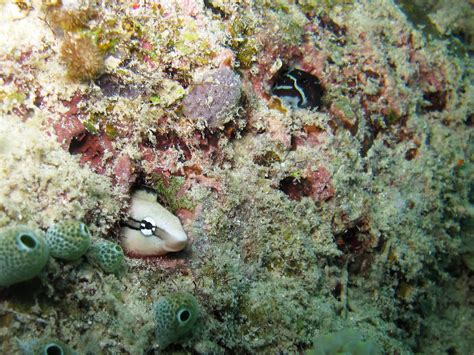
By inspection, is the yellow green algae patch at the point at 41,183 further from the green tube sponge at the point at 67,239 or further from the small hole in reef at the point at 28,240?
the small hole in reef at the point at 28,240

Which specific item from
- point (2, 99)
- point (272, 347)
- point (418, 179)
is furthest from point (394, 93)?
point (2, 99)

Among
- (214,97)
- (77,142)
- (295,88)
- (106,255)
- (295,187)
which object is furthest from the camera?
(295,88)

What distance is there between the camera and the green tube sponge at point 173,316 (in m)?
2.68

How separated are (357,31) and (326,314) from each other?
3678mm

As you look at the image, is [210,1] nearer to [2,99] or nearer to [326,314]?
[2,99]

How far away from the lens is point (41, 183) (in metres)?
2.79

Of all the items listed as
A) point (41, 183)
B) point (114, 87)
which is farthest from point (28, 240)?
point (114, 87)

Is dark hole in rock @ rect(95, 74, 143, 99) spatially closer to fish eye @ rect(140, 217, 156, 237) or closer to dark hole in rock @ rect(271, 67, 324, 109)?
fish eye @ rect(140, 217, 156, 237)

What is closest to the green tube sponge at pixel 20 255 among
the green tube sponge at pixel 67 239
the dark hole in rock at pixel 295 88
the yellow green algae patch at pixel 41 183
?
the green tube sponge at pixel 67 239

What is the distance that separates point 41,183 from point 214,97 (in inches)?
64.7

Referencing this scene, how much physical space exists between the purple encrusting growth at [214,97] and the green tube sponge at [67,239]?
1.43 m

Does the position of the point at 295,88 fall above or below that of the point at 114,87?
above

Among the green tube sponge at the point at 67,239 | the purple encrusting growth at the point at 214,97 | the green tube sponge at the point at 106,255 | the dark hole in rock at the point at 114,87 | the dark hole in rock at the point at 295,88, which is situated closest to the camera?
the green tube sponge at the point at 67,239

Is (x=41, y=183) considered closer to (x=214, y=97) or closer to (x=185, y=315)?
(x=185, y=315)
